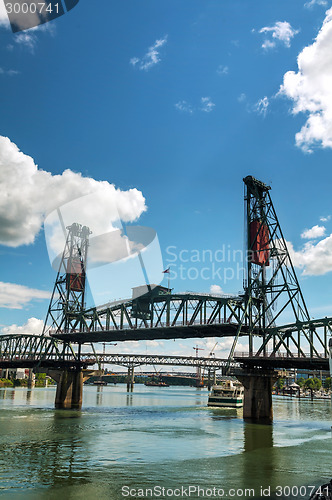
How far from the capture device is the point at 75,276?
99750 mm

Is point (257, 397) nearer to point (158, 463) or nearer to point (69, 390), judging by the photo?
point (158, 463)

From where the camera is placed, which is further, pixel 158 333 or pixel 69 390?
pixel 69 390

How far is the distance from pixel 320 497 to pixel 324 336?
163ft

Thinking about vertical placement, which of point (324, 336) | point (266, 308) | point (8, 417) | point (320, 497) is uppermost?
point (266, 308)

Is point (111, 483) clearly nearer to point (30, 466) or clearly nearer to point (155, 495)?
point (155, 495)

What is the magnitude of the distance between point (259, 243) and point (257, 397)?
26.6 metres

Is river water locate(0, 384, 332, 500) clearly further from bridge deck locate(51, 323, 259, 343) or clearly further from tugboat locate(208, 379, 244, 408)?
tugboat locate(208, 379, 244, 408)

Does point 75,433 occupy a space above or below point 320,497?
below

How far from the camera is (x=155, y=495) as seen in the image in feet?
71.4

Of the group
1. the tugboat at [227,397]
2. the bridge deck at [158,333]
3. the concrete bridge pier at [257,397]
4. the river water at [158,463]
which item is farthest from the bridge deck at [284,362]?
the tugboat at [227,397]

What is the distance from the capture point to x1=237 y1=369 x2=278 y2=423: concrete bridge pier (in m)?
62.2

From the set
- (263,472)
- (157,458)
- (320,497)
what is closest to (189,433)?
(157,458)

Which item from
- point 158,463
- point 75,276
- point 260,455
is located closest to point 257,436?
point 260,455

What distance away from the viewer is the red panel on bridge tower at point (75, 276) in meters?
98.0
